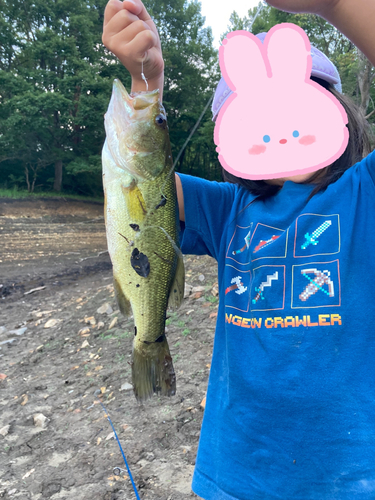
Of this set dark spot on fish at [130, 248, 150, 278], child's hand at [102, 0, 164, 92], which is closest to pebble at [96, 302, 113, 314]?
dark spot on fish at [130, 248, 150, 278]

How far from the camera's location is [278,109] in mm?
1154

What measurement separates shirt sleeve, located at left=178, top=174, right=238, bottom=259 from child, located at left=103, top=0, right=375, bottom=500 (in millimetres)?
122

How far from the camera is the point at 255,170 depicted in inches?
46.7

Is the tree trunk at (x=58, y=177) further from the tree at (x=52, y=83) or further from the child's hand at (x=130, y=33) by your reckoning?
the child's hand at (x=130, y=33)

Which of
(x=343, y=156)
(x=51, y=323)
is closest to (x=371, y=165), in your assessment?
(x=343, y=156)

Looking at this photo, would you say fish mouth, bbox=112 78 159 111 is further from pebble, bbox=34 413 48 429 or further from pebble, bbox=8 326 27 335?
pebble, bbox=8 326 27 335

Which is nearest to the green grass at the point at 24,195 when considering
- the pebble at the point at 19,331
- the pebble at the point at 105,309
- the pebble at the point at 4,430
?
the pebble at the point at 19,331

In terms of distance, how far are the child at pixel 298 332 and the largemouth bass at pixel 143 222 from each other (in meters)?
0.18

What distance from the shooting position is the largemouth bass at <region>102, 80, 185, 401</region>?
3.92 feet

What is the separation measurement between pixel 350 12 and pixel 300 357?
97 centimetres

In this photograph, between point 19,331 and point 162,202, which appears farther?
point 19,331

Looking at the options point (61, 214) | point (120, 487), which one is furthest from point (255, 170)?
point (61, 214)

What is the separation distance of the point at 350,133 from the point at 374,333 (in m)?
0.71

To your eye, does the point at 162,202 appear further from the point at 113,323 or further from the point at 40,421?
the point at 113,323
